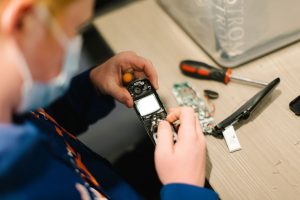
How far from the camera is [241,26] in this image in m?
0.77

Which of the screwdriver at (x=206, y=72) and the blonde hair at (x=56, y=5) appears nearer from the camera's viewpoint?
the blonde hair at (x=56, y=5)

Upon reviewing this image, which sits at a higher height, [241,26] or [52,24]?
[52,24]

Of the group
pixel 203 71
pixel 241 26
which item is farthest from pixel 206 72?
pixel 241 26

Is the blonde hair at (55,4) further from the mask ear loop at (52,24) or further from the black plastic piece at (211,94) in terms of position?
the black plastic piece at (211,94)

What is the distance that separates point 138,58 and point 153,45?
14cm

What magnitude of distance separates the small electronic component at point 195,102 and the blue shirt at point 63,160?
149mm

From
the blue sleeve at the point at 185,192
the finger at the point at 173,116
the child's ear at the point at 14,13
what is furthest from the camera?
the finger at the point at 173,116

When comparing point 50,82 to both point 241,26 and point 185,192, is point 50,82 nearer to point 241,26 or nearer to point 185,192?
point 185,192

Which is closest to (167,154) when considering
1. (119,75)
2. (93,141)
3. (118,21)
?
(119,75)

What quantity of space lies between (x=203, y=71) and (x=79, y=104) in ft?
0.88

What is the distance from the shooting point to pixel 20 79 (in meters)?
0.45

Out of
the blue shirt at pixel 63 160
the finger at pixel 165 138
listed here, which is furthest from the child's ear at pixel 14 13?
the finger at pixel 165 138

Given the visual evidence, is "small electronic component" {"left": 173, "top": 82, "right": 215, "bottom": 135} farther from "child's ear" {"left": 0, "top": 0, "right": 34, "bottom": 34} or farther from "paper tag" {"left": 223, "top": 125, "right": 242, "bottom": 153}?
"child's ear" {"left": 0, "top": 0, "right": 34, "bottom": 34}

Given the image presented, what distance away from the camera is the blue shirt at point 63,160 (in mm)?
478
